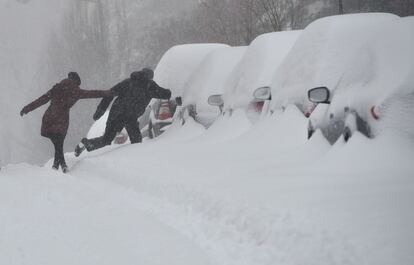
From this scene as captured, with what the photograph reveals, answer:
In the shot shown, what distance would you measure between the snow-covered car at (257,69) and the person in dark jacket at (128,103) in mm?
1712

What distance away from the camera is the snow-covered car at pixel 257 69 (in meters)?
9.29

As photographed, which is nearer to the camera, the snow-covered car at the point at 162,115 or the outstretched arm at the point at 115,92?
the outstretched arm at the point at 115,92

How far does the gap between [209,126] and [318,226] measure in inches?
287

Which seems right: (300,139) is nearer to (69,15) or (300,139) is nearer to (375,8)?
(375,8)

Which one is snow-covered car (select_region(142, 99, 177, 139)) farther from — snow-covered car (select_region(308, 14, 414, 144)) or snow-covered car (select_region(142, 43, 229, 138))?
snow-covered car (select_region(308, 14, 414, 144))

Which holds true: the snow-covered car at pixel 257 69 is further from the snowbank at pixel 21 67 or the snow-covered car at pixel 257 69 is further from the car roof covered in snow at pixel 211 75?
the snowbank at pixel 21 67

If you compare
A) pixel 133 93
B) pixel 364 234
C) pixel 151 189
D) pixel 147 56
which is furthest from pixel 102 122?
pixel 147 56

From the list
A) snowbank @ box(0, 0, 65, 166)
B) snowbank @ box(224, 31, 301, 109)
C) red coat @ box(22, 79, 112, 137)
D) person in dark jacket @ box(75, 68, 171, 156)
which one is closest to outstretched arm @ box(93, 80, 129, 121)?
person in dark jacket @ box(75, 68, 171, 156)

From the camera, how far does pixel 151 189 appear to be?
671 centimetres

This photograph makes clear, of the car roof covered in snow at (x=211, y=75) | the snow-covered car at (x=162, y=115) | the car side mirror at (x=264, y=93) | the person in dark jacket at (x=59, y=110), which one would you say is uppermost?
the car side mirror at (x=264, y=93)

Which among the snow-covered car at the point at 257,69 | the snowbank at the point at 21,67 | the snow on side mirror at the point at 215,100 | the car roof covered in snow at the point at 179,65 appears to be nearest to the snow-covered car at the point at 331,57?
the snow-covered car at the point at 257,69

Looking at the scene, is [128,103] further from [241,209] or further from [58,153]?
[241,209]

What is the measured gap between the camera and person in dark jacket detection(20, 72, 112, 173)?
9398 mm

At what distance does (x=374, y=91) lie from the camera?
5.07 metres
